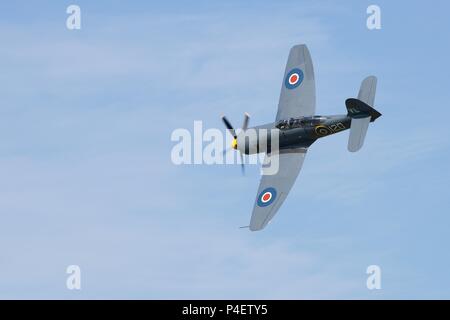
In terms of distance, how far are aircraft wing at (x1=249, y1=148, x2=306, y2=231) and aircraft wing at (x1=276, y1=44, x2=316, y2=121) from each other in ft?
7.79

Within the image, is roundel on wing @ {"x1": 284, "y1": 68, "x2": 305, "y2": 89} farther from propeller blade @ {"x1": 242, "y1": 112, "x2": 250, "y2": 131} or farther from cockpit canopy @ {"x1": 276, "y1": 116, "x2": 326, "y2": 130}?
propeller blade @ {"x1": 242, "y1": 112, "x2": 250, "y2": 131}

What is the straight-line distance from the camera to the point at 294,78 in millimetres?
51250

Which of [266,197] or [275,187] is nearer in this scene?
[266,197]

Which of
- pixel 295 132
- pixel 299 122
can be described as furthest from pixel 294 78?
pixel 295 132

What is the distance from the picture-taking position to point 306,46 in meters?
52.2

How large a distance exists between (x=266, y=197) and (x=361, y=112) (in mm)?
5887

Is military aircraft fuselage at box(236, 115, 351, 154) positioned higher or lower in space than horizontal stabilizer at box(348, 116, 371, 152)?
higher

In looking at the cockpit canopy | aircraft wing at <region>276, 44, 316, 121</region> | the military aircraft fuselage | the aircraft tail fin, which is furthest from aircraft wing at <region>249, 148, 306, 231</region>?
the aircraft tail fin

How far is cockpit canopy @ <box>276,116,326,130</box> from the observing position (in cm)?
4744

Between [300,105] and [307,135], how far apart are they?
2567 mm

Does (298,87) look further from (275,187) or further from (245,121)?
(275,187)
